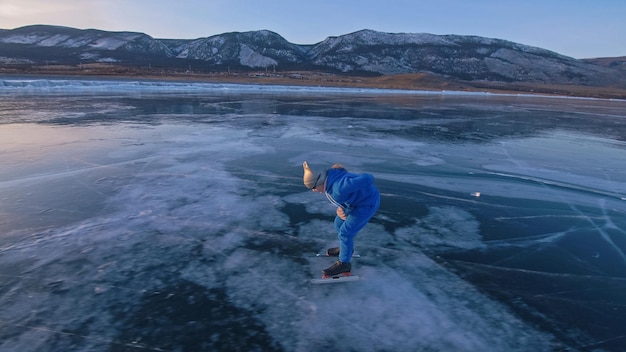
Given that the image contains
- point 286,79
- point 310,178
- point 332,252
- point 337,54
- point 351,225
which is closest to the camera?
point 310,178

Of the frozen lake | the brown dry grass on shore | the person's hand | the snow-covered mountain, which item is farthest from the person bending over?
the snow-covered mountain

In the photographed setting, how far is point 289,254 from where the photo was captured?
148 inches

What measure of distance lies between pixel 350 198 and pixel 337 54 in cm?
12583

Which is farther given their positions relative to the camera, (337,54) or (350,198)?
(337,54)

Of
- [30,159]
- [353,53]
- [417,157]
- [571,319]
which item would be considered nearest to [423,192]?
[417,157]

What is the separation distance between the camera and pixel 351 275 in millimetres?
3365

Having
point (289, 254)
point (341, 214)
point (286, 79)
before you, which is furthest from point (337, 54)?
point (341, 214)

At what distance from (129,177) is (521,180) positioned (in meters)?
7.24

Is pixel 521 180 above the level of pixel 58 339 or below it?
above

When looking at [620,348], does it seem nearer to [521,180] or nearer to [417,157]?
[521,180]

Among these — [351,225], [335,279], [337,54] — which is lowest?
[335,279]

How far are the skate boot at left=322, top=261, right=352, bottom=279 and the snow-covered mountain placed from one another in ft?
325

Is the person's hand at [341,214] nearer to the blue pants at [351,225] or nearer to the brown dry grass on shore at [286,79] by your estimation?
the blue pants at [351,225]

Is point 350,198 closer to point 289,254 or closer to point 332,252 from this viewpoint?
point 332,252
